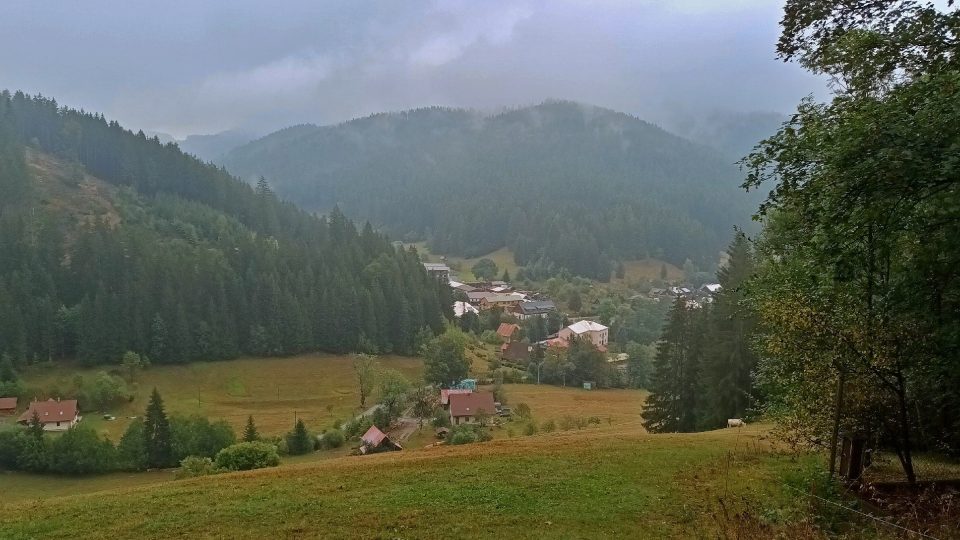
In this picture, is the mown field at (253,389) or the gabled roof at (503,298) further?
the gabled roof at (503,298)

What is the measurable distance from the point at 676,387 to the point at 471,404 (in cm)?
2863

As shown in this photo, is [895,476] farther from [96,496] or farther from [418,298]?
[418,298]

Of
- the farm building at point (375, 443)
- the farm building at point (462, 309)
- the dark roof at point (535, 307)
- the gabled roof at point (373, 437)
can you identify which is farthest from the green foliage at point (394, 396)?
the dark roof at point (535, 307)

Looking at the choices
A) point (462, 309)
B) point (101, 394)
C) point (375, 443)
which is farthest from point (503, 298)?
point (375, 443)

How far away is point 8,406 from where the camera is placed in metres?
66.9

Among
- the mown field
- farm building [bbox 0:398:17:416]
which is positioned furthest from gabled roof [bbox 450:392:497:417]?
farm building [bbox 0:398:17:416]

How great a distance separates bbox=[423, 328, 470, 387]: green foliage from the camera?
76562 mm

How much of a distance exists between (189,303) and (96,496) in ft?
274

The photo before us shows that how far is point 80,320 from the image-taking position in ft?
280

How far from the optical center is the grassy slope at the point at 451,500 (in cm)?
1374

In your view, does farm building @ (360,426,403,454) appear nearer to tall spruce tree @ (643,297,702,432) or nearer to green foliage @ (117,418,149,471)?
green foliage @ (117,418,149,471)

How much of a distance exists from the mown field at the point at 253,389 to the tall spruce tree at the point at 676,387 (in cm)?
3546

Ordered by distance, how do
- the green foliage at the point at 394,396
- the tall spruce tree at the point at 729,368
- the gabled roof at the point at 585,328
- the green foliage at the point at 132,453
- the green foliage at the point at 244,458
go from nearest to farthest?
1. the green foliage at the point at 244,458
2. the tall spruce tree at the point at 729,368
3. the green foliage at the point at 132,453
4. the green foliage at the point at 394,396
5. the gabled roof at the point at 585,328

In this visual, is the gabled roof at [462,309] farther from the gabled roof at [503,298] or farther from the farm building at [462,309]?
the gabled roof at [503,298]
